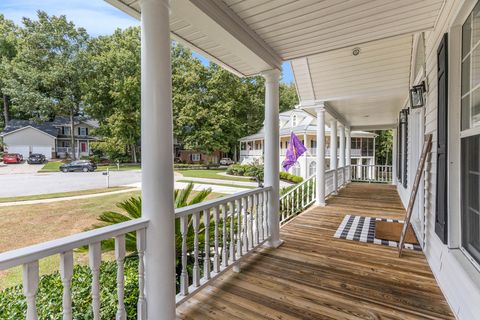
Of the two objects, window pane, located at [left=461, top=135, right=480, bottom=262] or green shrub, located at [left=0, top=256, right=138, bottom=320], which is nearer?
green shrub, located at [left=0, top=256, right=138, bottom=320]

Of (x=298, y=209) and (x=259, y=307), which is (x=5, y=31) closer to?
(x=298, y=209)

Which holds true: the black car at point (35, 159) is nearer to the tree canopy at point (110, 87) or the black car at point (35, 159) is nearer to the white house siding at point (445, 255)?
the tree canopy at point (110, 87)

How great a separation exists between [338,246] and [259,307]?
6.03ft

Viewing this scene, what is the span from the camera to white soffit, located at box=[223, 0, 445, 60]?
6.75ft

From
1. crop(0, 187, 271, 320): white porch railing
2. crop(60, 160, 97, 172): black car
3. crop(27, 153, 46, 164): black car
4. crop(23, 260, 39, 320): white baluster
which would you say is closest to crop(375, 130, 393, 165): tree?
crop(0, 187, 271, 320): white porch railing

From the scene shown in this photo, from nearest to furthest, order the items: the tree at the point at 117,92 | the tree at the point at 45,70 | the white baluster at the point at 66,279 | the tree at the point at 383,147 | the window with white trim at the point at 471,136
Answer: the white baluster at the point at 66,279, the window with white trim at the point at 471,136, the tree at the point at 45,70, the tree at the point at 117,92, the tree at the point at 383,147

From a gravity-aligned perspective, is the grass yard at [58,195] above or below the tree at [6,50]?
below

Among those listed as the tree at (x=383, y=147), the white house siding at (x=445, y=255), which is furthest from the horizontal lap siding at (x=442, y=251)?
the tree at (x=383, y=147)

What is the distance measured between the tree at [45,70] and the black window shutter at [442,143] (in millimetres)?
10334

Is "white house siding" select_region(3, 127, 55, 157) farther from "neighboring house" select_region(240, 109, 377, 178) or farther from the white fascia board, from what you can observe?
the white fascia board

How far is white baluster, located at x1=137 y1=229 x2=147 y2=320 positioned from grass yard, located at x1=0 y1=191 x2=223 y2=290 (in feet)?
10.4

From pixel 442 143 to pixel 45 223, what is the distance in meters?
7.90

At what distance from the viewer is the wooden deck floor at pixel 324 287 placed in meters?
1.93

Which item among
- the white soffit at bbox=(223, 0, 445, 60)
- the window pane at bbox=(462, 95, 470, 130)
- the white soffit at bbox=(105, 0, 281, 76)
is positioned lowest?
the window pane at bbox=(462, 95, 470, 130)
